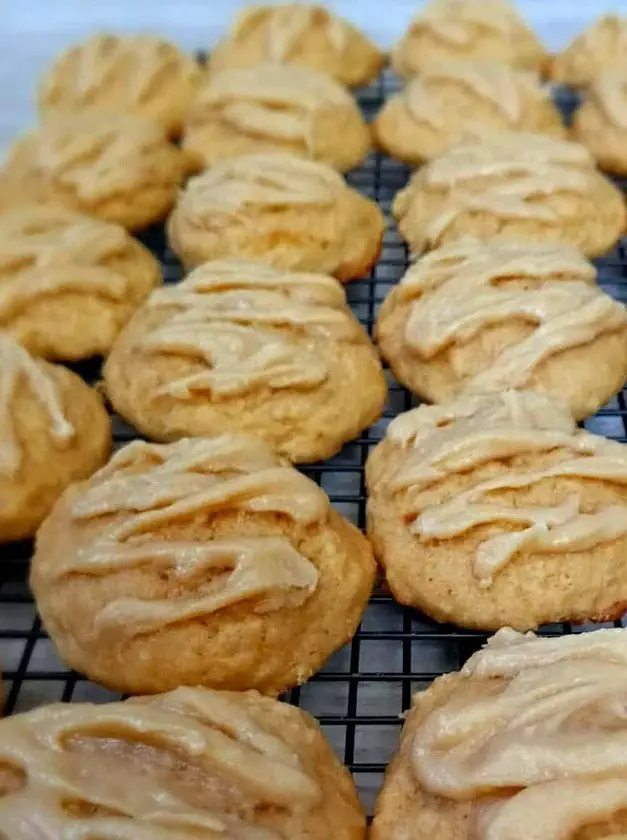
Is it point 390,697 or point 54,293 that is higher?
point 54,293

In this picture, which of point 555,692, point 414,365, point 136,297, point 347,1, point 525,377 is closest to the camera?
point 555,692

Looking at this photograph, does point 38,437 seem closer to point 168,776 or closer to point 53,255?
point 53,255

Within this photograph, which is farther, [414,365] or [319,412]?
[414,365]

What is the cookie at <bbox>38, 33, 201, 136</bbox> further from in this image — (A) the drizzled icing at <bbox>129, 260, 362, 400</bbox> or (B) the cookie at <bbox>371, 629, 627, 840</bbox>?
(B) the cookie at <bbox>371, 629, 627, 840</bbox>

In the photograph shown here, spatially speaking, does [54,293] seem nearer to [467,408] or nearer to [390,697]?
[467,408]

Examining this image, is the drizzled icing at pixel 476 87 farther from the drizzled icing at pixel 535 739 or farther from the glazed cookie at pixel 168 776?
the glazed cookie at pixel 168 776

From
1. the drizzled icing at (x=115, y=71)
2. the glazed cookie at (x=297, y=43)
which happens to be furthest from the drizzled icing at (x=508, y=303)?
the drizzled icing at (x=115, y=71)

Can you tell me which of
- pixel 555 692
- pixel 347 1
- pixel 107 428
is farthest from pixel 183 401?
pixel 347 1
